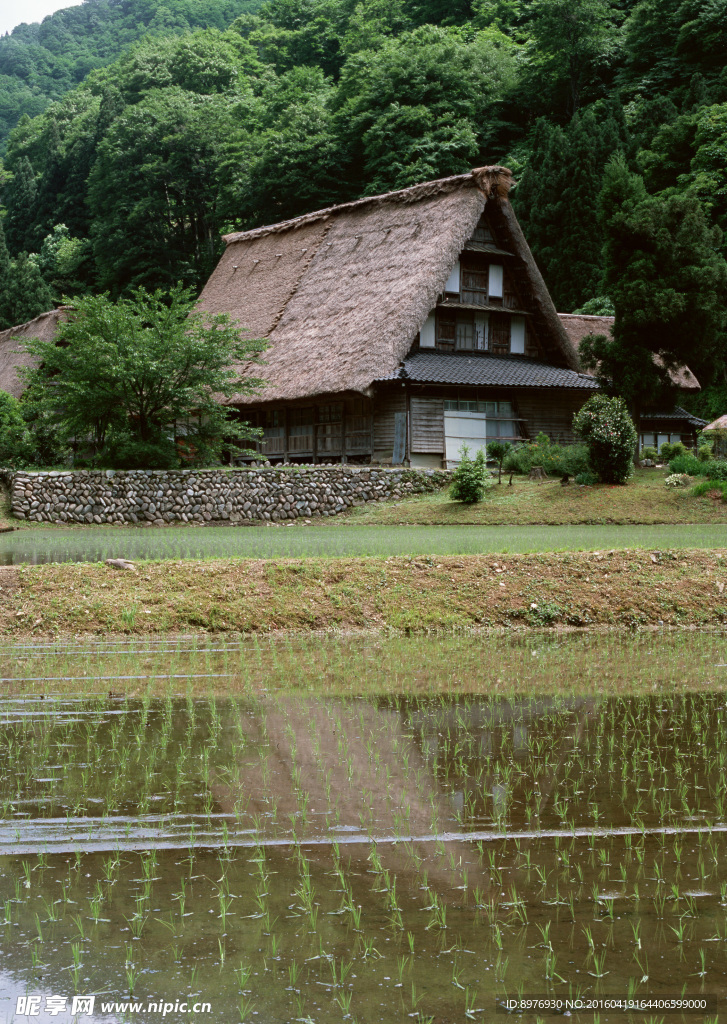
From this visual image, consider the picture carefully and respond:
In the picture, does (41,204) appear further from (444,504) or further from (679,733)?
(679,733)

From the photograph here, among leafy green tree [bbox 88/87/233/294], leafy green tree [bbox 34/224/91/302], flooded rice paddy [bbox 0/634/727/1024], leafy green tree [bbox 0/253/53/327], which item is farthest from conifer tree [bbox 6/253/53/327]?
flooded rice paddy [bbox 0/634/727/1024]

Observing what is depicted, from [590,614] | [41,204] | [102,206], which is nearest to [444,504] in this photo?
[590,614]

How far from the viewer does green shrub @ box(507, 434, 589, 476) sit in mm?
26672

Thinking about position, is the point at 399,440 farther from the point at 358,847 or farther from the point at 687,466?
the point at 358,847

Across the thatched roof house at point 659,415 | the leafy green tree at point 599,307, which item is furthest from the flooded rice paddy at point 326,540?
the leafy green tree at point 599,307

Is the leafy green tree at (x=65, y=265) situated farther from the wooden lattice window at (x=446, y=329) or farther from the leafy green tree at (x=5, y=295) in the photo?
the wooden lattice window at (x=446, y=329)

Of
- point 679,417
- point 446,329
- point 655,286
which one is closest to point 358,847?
point 655,286

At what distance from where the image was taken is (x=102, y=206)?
61.1m

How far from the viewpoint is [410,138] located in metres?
49.2

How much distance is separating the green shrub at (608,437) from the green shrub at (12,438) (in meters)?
16.8

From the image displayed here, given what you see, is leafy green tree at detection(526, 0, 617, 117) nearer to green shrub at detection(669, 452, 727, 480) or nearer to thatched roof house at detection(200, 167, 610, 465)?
thatched roof house at detection(200, 167, 610, 465)

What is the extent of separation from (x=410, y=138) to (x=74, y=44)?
202ft

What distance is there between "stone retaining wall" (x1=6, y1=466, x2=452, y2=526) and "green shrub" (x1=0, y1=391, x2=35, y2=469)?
7246 mm

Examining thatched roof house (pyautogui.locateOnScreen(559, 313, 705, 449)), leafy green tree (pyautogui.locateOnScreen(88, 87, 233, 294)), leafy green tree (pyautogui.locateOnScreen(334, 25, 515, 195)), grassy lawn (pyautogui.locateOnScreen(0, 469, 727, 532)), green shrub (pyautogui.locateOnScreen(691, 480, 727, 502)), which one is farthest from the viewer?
leafy green tree (pyautogui.locateOnScreen(88, 87, 233, 294))
